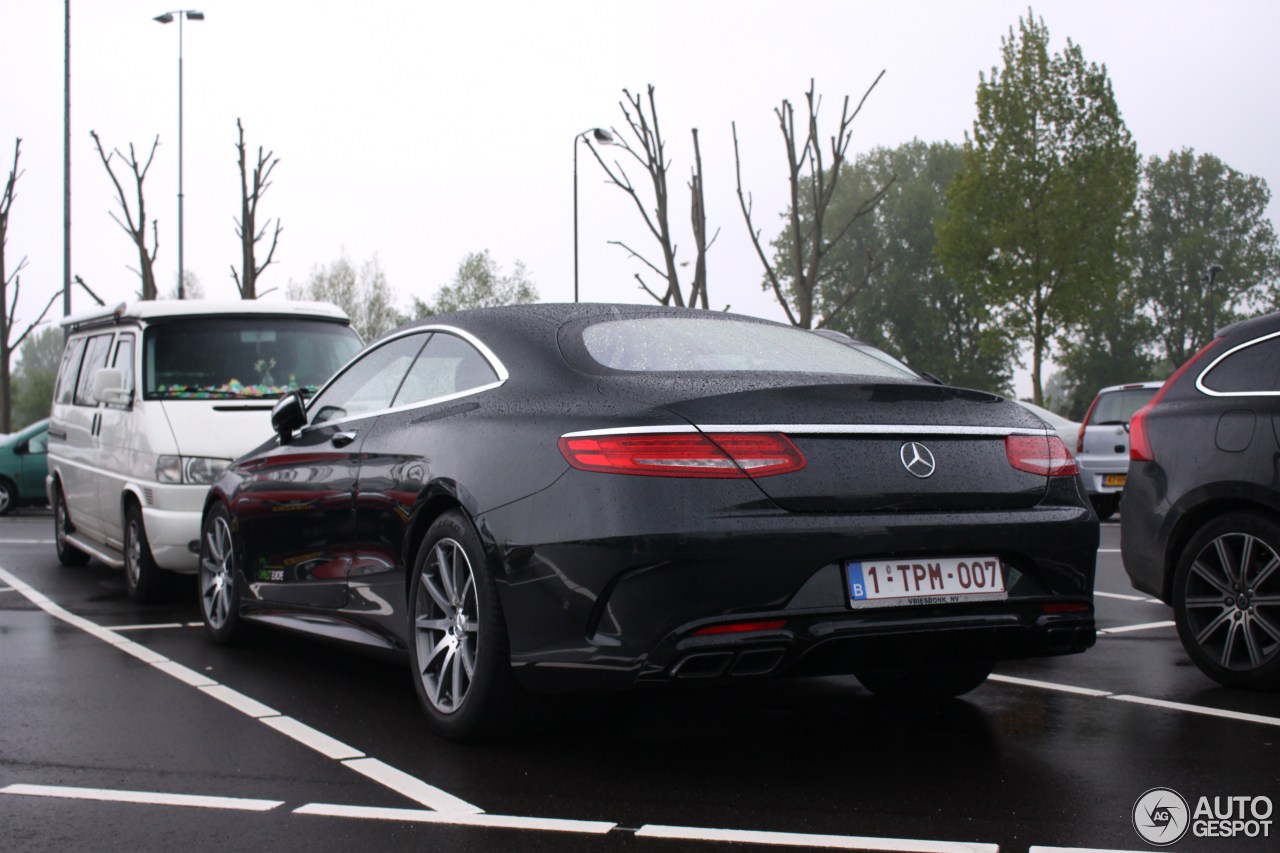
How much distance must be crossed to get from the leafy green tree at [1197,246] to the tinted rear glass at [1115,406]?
232 ft

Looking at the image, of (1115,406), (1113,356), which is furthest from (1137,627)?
(1113,356)

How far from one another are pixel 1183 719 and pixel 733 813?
2.19 m

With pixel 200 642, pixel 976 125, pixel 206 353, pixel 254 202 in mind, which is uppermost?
pixel 976 125

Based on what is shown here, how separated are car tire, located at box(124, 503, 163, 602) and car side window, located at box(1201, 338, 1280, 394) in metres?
6.11

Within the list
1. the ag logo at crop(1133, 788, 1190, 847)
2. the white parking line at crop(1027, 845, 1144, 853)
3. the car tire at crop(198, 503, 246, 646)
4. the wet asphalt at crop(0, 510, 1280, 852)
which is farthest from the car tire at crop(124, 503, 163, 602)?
the white parking line at crop(1027, 845, 1144, 853)

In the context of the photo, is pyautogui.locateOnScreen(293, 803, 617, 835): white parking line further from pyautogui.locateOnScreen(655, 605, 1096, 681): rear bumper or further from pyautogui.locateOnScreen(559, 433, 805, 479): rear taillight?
pyautogui.locateOnScreen(559, 433, 805, 479): rear taillight

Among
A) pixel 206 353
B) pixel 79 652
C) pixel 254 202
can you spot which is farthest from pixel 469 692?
pixel 254 202

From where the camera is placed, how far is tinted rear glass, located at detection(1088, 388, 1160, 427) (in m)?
19.3

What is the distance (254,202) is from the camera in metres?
26.3

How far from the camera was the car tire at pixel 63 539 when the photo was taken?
1202cm

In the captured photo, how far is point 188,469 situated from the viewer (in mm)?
9055

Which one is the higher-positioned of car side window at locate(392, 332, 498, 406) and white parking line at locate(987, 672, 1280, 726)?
car side window at locate(392, 332, 498, 406)

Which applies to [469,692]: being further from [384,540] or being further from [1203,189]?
[1203,189]

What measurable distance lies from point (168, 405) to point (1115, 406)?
1358 cm
